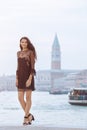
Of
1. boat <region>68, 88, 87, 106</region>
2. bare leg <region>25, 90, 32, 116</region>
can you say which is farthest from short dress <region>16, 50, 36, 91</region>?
boat <region>68, 88, 87, 106</region>

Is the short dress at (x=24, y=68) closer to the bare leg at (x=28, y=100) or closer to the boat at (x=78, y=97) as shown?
the bare leg at (x=28, y=100)

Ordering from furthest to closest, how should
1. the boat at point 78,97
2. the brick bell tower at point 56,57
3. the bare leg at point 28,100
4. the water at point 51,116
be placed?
the brick bell tower at point 56,57 → the boat at point 78,97 → the water at point 51,116 → the bare leg at point 28,100

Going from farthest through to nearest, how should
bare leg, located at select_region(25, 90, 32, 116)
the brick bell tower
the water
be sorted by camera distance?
the brick bell tower < the water < bare leg, located at select_region(25, 90, 32, 116)

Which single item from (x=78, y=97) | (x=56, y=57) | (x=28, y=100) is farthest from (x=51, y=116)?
(x=56, y=57)

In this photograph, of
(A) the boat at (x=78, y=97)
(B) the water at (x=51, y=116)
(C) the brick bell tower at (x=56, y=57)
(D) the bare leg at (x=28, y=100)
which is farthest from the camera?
(C) the brick bell tower at (x=56, y=57)

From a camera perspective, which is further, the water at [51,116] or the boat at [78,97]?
the boat at [78,97]

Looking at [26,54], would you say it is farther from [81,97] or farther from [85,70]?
[85,70]

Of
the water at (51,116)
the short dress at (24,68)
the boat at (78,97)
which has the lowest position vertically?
the water at (51,116)

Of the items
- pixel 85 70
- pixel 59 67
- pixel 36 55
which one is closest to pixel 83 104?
pixel 36 55

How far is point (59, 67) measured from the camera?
177 metres

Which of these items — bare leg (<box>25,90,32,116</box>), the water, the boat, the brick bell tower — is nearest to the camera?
bare leg (<box>25,90,32,116</box>)

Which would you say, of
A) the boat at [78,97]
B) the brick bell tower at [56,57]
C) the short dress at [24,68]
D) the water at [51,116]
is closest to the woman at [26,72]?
the short dress at [24,68]

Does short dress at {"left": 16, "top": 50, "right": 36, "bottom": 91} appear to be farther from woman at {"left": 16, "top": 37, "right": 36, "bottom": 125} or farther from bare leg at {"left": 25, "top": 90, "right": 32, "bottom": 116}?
bare leg at {"left": 25, "top": 90, "right": 32, "bottom": 116}

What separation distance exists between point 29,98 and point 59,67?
16758cm
